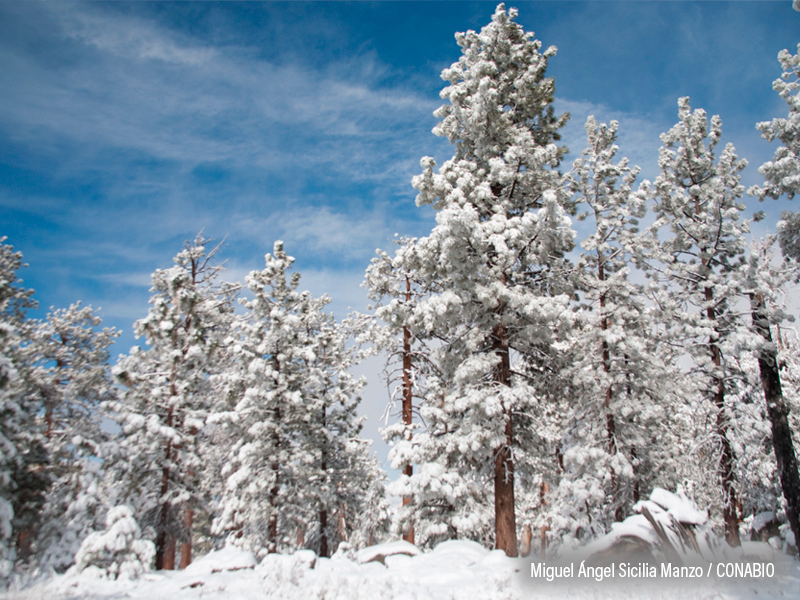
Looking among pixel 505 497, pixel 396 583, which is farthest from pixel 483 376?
pixel 396 583

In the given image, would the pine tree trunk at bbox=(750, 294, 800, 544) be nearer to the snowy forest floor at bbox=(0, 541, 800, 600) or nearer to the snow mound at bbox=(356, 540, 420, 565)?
the snowy forest floor at bbox=(0, 541, 800, 600)

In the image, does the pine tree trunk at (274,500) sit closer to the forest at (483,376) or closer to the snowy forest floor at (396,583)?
the forest at (483,376)

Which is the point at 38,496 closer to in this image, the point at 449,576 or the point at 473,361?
the point at 449,576

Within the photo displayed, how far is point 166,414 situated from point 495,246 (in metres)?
14.0

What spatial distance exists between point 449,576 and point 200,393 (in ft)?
51.4

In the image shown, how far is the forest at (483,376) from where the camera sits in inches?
522

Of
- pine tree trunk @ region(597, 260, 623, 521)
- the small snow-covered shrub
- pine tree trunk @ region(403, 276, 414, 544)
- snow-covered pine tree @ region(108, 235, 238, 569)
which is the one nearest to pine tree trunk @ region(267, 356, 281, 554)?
snow-covered pine tree @ region(108, 235, 238, 569)

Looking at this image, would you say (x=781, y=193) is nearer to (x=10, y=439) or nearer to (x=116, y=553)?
(x=116, y=553)

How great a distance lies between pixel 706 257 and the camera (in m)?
16.9

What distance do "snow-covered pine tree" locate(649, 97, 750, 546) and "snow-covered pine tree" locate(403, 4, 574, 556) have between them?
522cm

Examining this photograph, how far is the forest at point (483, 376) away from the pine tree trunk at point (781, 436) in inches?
2.3

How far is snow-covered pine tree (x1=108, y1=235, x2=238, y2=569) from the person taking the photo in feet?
54.6

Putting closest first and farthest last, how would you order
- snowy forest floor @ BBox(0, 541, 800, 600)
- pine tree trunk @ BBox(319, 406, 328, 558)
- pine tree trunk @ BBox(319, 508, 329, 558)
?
snowy forest floor @ BBox(0, 541, 800, 600) → pine tree trunk @ BBox(319, 406, 328, 558) → pine tree trunk @ BBox(319, 508, 329, 558)

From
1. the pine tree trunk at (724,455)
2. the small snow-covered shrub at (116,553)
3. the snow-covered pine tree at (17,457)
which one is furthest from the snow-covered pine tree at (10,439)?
the pine tree trunk at (724,455)
